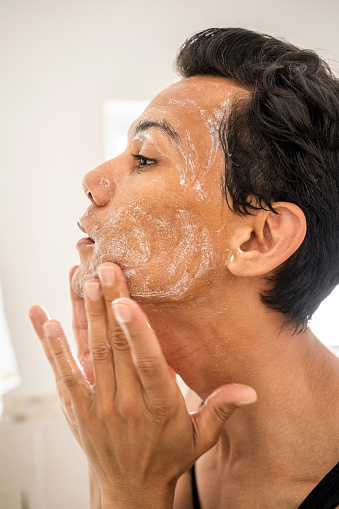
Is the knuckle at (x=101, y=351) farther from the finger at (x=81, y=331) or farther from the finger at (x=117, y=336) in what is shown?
the finger at (x=81, y=331)

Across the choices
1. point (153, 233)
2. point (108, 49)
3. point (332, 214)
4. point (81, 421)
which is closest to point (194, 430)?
point (81, 421)

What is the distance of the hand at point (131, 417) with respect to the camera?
81cm

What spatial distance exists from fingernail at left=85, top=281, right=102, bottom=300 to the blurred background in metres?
1.37

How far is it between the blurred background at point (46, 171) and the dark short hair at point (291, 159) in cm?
136

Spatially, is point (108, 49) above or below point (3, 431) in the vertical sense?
above

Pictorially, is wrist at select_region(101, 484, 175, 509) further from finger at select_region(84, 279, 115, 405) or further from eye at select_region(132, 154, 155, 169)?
A: eye at select_region(132, 154, 155, 169)

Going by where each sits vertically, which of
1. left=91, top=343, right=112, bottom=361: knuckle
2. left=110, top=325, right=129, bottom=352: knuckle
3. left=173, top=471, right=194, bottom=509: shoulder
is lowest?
left=173, top=471, right=194, bottom=509: shoulder

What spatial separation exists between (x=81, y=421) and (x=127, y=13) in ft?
6.31

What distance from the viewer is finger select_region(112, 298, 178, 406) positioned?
0.75 meters

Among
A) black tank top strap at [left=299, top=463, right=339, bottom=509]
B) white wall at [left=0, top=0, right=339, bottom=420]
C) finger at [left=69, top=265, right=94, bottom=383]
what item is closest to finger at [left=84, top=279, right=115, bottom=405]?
finger at [left=69, top=265, right=94, bottom=383]

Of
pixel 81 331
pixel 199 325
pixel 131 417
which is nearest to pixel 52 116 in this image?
pixel 81 331

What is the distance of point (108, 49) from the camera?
87.6 inches

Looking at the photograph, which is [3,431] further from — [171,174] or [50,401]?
[171,174]

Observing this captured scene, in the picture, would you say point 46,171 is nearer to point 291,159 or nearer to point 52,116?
point 52,116
